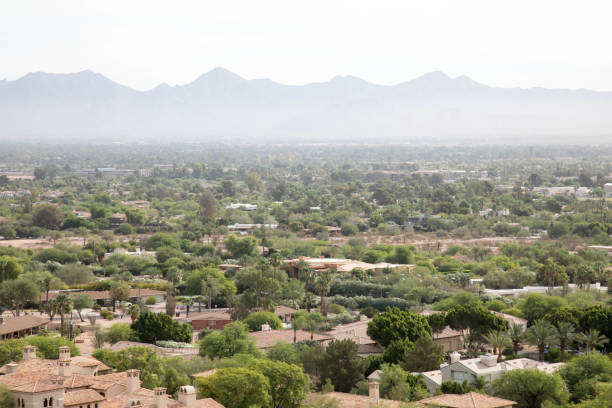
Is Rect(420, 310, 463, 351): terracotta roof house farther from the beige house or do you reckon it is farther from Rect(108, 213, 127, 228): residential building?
Rect(108, 213, 127, 228): residential building

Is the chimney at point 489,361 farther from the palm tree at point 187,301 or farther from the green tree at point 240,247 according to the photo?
the green tree at point 240,247

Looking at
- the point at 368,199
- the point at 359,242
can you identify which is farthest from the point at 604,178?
the point at 359,242

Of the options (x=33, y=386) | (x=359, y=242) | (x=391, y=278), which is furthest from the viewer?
(x=359, y=242)

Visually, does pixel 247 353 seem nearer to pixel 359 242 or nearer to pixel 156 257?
pixel 156 257

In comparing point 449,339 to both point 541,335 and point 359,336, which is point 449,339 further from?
point 541,335

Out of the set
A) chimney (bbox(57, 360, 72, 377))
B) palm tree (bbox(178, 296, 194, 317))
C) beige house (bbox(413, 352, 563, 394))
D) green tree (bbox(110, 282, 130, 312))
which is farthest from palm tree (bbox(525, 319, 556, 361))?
green tree (bbox(110, 282, 130, 312))

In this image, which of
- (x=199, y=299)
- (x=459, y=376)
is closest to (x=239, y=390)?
(x=459, y=376)
